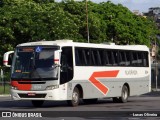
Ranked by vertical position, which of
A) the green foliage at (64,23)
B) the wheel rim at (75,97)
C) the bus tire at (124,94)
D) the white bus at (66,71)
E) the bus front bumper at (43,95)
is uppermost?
the green foliage at (64,23)

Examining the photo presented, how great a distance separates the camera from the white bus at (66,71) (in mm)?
23391

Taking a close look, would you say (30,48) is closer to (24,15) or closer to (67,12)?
(24,15)

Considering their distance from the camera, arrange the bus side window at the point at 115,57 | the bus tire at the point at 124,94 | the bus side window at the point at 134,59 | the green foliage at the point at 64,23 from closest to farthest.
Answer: the bus side window at the point at 115,57
the bus tire at the point at 124,94
the bus side window at the point at 134,59
the green foliage at the point at 64,23

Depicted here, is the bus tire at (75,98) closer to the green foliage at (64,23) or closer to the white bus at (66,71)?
the white bus at (66,71)

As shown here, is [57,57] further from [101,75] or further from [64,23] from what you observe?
[64,23]

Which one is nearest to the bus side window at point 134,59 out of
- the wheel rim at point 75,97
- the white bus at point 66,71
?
the white bus at point 66,71

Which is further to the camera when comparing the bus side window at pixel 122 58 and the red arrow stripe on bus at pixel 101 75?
the bus side window at pixel 122 58

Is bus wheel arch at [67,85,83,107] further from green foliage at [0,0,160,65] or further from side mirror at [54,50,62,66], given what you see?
green foliage at [0,0,160,65]

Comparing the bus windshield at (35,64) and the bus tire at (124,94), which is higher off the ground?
the bus windshield at (35,64)

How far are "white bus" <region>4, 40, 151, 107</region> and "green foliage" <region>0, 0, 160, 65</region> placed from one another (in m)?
34.1

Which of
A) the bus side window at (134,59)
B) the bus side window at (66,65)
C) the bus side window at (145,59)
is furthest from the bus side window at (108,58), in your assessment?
the bus side window at (145,59)

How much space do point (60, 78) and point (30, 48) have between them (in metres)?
1.94

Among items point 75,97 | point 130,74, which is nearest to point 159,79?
point 130,74

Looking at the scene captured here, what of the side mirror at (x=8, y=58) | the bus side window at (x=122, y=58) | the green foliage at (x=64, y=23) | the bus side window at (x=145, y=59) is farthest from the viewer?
the green foliage at (x=64, y=23)
